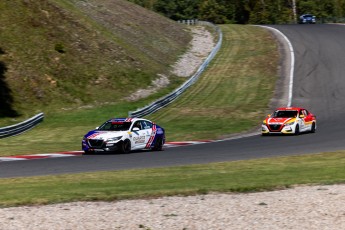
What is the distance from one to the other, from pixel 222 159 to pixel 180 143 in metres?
7.90

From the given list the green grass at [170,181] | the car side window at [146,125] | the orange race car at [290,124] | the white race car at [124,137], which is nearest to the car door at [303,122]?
the orange race car at [290,124]

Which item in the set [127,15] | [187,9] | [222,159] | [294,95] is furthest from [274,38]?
[187,9]

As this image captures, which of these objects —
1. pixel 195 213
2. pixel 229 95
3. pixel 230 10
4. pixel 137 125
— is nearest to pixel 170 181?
pixel 195 213

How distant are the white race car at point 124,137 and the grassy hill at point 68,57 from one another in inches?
618

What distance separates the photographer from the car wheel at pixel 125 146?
26.6 metres

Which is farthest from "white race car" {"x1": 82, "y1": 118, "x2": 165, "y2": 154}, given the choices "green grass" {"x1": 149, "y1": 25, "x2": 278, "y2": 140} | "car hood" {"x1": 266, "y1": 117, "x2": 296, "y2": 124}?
"car hood" {"x1": 266, "y1": 117, "x2": 296, "y2": 124}

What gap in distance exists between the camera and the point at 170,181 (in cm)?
1705

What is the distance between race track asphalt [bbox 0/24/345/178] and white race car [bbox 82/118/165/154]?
44 cm

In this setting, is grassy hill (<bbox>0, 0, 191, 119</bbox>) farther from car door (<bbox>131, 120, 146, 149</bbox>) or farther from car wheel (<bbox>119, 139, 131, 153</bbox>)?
car wheel (<bbox>119, 139, 131, 153</bbox>)

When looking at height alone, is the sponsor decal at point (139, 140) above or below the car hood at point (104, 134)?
below

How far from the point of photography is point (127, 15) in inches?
2781

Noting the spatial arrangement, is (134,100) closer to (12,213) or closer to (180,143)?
(180,143)

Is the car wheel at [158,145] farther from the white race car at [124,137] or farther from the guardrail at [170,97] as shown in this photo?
the guardrail at [170,97]

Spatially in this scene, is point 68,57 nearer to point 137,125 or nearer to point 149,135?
point 137,125
